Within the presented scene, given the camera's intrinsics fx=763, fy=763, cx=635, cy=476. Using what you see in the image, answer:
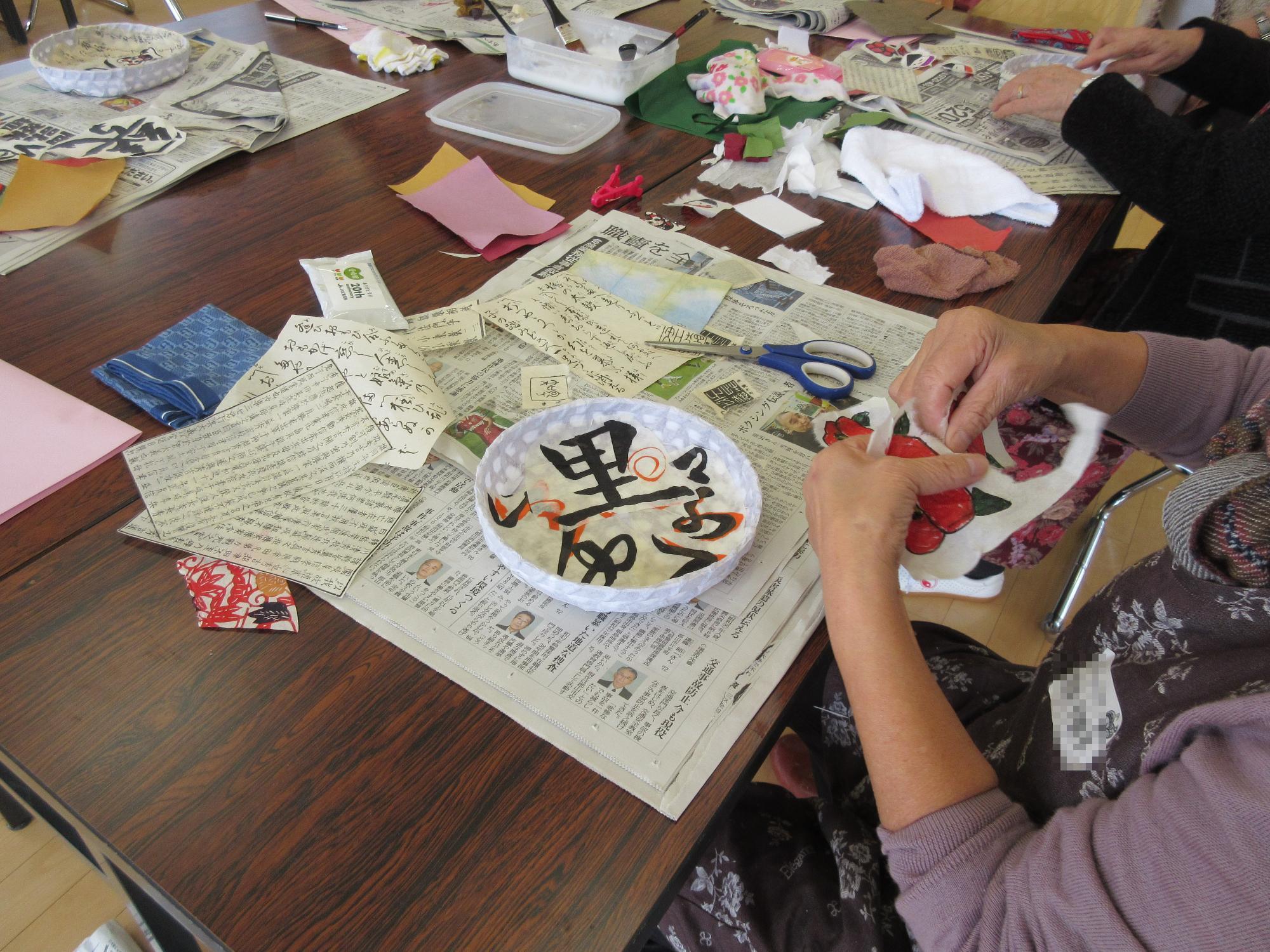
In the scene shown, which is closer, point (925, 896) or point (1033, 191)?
point (925, 896)

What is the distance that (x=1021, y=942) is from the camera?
0.43 metres

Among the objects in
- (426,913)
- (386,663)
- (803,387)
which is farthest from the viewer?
(803,387)

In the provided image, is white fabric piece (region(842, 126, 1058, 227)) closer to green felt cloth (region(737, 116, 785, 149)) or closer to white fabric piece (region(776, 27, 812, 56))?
green felt cloth (region(737, 116, 785, 149))

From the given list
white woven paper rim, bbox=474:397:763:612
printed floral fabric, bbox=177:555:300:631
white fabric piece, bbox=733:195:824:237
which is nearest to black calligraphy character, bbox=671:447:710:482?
white woven paper rim, bbox=474:397:763:612

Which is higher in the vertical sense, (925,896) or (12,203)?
(12,203)

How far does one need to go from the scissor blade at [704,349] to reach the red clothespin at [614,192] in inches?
12.3

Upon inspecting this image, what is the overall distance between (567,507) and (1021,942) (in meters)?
0.42

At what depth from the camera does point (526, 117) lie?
1196mm

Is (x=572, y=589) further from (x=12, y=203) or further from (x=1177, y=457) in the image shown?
(x=12, y=203)

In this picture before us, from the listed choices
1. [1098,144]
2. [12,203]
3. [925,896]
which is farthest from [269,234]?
[1098,144]

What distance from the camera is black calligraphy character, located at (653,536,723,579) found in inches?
23.9

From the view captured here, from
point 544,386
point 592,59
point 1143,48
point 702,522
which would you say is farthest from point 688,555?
point 1143,48

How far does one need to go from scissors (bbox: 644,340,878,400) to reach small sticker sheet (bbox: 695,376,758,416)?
0.13 ft

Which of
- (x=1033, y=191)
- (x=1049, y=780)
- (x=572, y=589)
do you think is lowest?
(x=1049, y=780)
